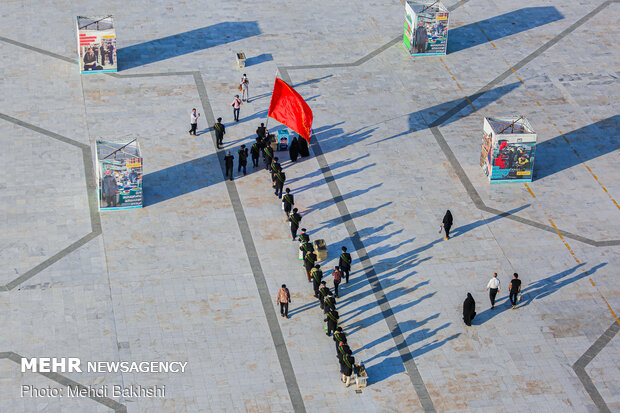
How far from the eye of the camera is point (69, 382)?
39.1 m

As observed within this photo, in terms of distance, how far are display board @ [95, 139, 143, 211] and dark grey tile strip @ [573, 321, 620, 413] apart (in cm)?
2135

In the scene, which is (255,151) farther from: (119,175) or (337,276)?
(337,276)

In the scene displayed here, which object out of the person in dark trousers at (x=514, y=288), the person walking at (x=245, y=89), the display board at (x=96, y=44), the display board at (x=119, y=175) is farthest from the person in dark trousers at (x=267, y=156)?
the person in dark trousers at (x=514, y=288)

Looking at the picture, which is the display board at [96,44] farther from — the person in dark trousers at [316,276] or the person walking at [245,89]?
the person in dark trousers at [316,276]

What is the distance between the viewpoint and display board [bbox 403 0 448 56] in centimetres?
6178

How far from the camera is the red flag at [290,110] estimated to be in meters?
49.1

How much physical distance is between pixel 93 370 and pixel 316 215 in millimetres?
13861

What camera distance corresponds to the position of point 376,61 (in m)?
61.8

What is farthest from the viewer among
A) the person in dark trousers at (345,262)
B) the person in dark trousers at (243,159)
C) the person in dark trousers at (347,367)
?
the person in dark trousers at (243,159)

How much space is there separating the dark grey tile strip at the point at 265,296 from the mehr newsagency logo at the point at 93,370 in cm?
396

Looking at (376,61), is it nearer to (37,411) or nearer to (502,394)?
(502,394)

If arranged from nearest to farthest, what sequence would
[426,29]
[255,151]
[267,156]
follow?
[255,151] < [267,156] < [426,29]

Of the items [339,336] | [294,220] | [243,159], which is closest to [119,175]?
[243,159]

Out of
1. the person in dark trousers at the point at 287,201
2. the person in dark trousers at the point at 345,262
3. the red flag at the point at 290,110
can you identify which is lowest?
the person in dark trousers at the point at 287,201
